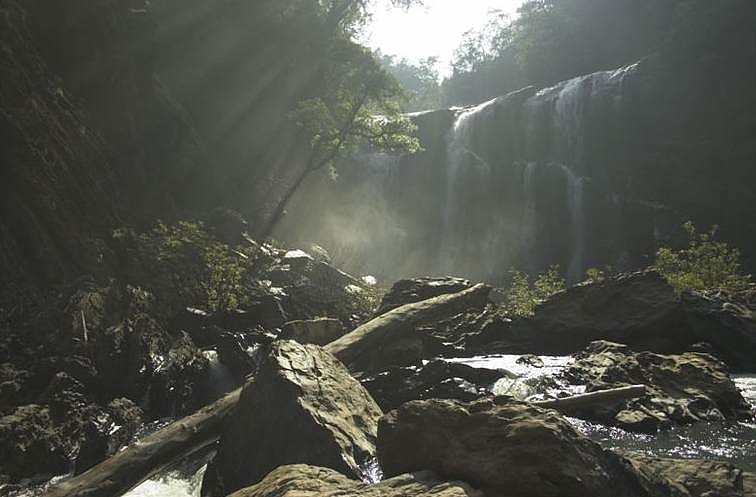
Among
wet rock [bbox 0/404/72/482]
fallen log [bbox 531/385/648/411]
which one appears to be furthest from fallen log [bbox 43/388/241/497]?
fallen log [bbox 531/385/648/411]

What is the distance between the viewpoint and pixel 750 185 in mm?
27844

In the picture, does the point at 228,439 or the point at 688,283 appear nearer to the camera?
the point at 228,439

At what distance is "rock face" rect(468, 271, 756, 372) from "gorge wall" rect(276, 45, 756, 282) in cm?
1629

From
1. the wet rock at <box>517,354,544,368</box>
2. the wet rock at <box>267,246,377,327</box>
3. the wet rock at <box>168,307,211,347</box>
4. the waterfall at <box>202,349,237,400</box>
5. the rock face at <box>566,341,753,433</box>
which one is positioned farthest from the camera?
the wet rock at <box>267,246,377,327</box>

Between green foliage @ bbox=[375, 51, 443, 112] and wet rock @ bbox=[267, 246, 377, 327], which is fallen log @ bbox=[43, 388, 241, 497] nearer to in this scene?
wet rock @ bbox=[267, 246, 377, 327]

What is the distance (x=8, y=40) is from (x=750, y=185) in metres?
33.7

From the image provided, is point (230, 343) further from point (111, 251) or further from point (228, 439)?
point (228, 439)

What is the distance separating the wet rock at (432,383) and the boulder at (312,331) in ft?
5.11

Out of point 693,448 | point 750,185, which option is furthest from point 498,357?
point 750,185

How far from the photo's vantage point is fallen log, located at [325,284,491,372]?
989 cm

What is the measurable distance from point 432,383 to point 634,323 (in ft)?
21.4

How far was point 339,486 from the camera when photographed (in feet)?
12.2

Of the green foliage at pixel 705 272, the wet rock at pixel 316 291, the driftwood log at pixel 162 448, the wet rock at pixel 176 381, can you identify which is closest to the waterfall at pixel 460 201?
the wet rock at pixel 316 291

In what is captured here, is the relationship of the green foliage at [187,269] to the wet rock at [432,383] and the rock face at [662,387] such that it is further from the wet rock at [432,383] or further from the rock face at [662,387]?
the rock face at [662,387]
